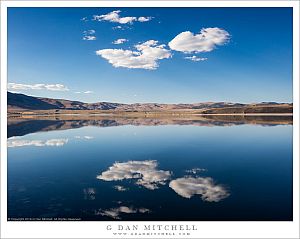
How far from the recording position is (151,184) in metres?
13.7

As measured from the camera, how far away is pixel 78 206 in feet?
36.3

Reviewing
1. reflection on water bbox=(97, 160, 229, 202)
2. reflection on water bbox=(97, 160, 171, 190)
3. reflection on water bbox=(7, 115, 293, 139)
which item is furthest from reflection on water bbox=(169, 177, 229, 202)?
reflection on water bbox=(7, 115, 293, 139)

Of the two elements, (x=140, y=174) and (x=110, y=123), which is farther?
(x=110, y=123)

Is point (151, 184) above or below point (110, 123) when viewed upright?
below

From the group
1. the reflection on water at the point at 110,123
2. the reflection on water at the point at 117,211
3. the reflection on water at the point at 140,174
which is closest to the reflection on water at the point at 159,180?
the reflection on water at the point at 140,174

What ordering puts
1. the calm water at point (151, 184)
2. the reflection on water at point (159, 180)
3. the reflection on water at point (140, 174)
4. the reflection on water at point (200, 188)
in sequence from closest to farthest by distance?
the calm water at point (151, 184) → the reflection on water at point (200, 188) → the reflection on water at point (159, 180) → the reflection on water at point (140, 174)

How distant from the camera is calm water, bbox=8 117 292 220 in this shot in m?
10.6

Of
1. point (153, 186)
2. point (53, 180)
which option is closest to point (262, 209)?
point (153, 186)

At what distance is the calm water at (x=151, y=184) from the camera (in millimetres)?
10586

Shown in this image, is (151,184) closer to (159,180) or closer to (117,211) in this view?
(159,180)

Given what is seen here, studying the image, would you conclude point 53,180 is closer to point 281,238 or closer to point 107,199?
point 107,199

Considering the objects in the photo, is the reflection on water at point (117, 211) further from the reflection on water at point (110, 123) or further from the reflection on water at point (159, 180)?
the reflection on water at point (110, 123)

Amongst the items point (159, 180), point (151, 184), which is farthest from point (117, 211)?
point (159, 180)

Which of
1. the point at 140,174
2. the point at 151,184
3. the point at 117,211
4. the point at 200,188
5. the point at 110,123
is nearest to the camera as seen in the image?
the point at 117,211
